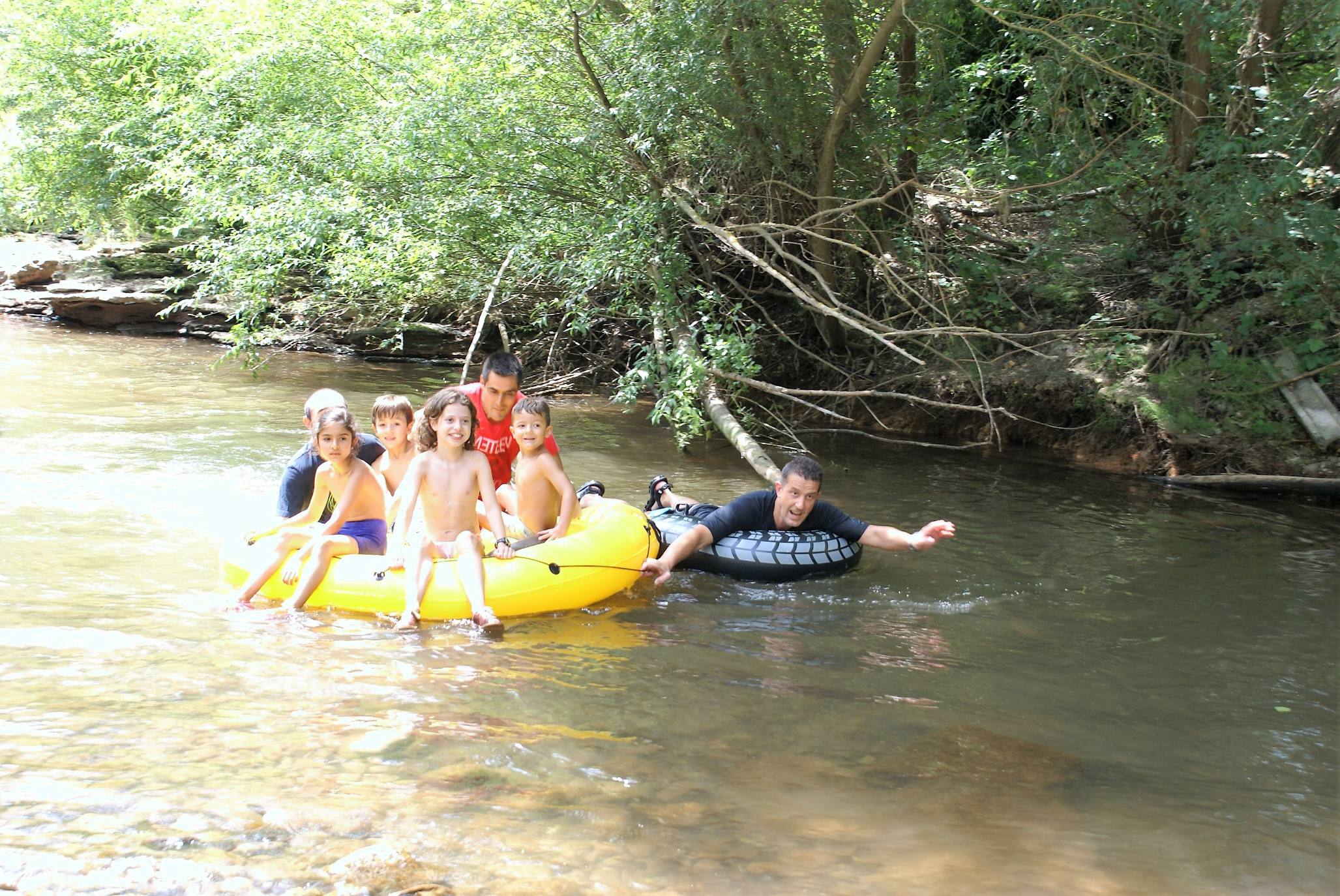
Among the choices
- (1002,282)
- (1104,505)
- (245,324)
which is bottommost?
(1104,505)

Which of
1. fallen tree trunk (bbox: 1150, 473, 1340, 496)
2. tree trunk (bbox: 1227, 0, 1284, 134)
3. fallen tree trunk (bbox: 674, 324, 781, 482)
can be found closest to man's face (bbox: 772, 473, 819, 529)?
fallen tree trunk (bbox: 674, 324, 781, 482)

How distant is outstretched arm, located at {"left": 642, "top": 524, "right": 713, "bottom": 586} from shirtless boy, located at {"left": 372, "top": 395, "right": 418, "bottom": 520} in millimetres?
1378

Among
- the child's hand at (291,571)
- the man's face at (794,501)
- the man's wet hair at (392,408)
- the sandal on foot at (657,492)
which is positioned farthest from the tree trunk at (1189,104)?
the child's hand at (291,571)

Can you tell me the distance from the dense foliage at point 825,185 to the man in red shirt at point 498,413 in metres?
2.53

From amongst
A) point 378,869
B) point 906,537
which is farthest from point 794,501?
point 378,869

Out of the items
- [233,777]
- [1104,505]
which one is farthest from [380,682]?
[1104,505]

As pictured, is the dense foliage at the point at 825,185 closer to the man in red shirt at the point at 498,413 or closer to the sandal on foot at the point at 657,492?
the sandal on foot at the point at 657,492

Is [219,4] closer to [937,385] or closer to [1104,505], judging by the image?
[937,385]

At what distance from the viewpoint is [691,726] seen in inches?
159

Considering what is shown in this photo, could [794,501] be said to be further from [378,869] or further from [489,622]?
[378,869]

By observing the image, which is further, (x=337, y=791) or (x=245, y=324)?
(x=245, y=324)

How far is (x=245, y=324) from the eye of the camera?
430 inches

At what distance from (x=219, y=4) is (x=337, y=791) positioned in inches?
549

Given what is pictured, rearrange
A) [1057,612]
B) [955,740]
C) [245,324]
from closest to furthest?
[955,740] → [1057,612] → [245,324]
